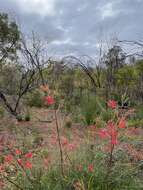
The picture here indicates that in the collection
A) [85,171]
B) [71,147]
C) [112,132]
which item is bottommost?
[85,171]

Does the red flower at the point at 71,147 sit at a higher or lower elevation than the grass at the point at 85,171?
higher

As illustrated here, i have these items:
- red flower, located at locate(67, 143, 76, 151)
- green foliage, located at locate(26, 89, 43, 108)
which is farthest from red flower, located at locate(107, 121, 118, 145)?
green foliage, located at locate(26, 89, 43, 108)

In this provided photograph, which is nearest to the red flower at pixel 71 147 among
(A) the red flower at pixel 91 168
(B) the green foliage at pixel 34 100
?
(A) the red flower at pixel 91 168

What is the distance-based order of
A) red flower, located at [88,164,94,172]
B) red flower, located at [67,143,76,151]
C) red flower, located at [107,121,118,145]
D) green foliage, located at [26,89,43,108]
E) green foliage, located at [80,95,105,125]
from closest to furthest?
red flower, located at [107,121,118,145] → red flower, located at [88,164,94,172] → red flower, located at [67,143,76,151] → green foliage, located at [80,95,105,125] → green foliage, located at [26,89,43,108]

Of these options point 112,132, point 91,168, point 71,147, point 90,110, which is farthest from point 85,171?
point 90,110

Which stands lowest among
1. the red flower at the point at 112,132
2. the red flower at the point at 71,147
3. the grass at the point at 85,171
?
the grass at the point at 85,171

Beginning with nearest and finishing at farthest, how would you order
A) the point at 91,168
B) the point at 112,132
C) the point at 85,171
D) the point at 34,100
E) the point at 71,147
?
the point at 112,132, the point at 91,168, the point at 85,171, the point at 71,147, the point at 34,100

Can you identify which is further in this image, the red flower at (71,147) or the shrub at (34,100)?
the shrub at (34,100)

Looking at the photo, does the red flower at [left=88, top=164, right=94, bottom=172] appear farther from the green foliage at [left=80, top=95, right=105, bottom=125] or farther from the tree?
the tree

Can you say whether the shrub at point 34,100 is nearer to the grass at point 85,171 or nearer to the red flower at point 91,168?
the grass at point 85,171

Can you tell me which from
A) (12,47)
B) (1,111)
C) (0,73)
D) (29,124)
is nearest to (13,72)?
(0,73)

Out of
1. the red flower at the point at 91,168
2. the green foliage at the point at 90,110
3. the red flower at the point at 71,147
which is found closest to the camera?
the red flower at the point at 91,168

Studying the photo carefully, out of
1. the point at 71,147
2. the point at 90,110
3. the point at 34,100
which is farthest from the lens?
the point at 34,100

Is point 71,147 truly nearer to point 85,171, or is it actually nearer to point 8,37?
point 85,171
